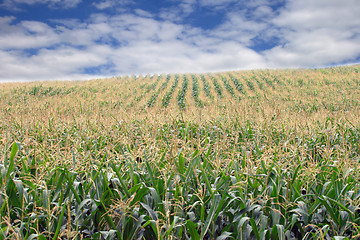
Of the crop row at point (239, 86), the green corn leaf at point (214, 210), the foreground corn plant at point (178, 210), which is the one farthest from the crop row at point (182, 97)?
the green corn leaf at point (214, 210)

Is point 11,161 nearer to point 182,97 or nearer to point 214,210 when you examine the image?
point 214,210

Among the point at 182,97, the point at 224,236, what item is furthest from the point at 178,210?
the point at 182,97

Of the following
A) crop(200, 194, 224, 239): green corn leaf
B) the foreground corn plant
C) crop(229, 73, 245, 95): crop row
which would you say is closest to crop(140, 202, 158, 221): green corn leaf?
the foreground corn plant

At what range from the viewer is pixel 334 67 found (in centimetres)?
4078

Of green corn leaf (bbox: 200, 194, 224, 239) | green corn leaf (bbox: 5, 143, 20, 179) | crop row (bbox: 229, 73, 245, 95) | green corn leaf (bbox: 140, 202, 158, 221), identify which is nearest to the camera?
green corn leaf (bbox: 200, 194, 224, 239)

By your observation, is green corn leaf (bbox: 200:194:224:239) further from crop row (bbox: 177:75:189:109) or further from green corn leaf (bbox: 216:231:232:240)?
crop row (bbox: 177:75:189:109)

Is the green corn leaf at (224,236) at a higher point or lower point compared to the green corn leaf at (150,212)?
lower

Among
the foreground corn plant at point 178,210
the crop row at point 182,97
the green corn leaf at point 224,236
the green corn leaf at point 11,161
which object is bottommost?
the green corn leaf at point 224,236

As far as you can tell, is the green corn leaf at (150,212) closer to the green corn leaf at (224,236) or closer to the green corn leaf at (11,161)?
the green corn leaf at (224,236)

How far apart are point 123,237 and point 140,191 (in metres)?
0.52

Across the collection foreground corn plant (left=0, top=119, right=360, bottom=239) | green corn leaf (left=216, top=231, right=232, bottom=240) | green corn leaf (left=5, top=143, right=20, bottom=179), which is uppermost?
green corn leaf (left=5, top=143, right=20, bottom=179)

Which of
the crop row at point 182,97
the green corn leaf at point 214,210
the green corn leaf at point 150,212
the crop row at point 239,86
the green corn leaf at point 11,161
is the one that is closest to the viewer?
the green corn leaf at point 214,210

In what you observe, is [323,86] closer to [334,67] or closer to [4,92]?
[334,67]

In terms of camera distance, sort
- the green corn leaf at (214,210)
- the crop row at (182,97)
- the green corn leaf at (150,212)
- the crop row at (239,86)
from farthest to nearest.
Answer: the crop row at (239,86) → the crop row at (182,97) → the green corn leaf at (150,212) → the green corn leaf at (214,210)
